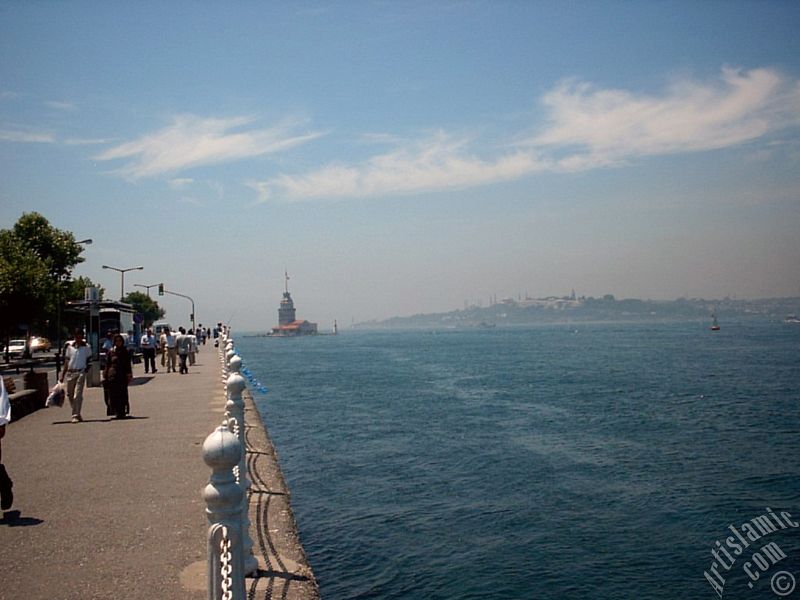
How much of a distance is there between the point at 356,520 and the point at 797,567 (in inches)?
308

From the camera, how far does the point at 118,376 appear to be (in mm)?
15359

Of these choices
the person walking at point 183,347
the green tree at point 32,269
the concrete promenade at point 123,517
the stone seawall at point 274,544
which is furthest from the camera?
the green tree at point 32,269

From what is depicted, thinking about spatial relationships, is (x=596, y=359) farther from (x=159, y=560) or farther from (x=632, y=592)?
(x=159, y=560)

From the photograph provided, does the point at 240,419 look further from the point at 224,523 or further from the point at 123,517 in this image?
the point at 224,523

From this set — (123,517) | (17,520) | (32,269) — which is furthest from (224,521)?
(32,269)

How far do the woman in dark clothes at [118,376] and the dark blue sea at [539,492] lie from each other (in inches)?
170

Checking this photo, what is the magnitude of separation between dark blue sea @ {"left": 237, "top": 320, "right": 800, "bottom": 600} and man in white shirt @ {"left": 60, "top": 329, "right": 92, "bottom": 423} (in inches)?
196

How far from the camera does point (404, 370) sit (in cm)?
6412

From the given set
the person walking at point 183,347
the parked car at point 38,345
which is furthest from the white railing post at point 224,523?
the parked car at point 38,345

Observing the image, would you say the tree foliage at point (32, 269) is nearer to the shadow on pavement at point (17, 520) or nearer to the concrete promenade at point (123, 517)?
the concrete promenade at point (123, 517)

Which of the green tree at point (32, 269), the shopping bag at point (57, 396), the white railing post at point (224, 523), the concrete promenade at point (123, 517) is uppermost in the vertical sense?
the green tree at point (32, 269)

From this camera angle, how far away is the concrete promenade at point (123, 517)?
239 inches

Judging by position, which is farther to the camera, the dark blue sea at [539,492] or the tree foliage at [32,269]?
the tree foliage at [32,269]

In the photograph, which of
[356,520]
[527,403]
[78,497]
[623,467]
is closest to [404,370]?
[527,403]
